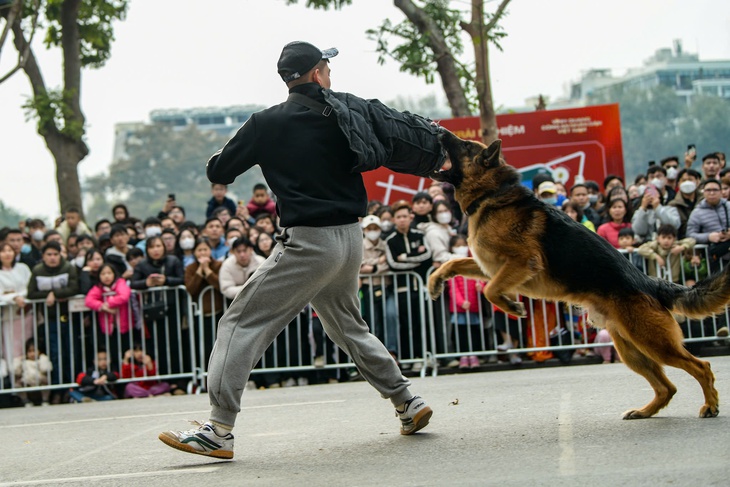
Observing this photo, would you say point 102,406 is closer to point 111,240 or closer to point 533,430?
point 111,240

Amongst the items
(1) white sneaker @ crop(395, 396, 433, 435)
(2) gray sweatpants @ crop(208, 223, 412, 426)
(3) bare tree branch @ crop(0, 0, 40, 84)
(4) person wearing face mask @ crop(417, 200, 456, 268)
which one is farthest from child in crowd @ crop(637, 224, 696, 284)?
(3) bare tree branch @ crop(0, 0, 40, 84)

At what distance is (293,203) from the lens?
5078 millimetres

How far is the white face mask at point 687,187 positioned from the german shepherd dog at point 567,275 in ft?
21.0

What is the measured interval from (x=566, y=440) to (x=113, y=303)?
7.51 metres

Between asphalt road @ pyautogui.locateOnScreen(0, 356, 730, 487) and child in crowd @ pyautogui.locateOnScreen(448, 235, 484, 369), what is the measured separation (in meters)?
2.68

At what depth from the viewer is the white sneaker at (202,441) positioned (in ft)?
16.4

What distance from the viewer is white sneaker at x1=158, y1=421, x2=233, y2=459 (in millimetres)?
4993

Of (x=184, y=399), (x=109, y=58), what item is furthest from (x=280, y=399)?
(x=109, y=58)

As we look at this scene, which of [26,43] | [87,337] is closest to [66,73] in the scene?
[26,43]

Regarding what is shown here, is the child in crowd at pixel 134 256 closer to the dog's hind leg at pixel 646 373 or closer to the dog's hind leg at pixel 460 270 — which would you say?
the dog's hind leg at pixel 460 270

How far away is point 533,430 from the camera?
5453mm

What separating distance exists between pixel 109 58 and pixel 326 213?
15.0 m

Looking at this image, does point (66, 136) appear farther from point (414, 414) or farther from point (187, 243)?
point (414, 414)

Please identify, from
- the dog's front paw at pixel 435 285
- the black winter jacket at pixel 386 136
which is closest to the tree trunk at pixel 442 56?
the dog's front paw at pixel 435 285
